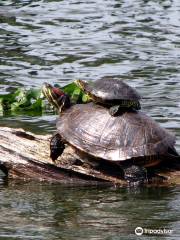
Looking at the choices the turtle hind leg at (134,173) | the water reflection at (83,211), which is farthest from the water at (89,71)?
the turtle hind leg at (134,173)

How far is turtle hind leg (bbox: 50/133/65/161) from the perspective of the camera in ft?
27.1

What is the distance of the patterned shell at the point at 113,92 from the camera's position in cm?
823

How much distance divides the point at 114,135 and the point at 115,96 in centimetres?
37

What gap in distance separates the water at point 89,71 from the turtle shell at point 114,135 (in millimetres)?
378

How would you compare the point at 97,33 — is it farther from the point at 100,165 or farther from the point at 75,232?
the point at 75,232

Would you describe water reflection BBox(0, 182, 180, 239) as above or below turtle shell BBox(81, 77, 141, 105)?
below

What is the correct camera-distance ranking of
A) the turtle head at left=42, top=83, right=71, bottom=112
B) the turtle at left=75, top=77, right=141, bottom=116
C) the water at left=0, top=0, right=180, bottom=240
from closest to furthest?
1. the water at left=0, top=0, right=180, bottom=240
2. the turtle at left=75, top=77, right=141, bottom=116
3. the turtle head at left=42, top=83, right=71, bottom=112

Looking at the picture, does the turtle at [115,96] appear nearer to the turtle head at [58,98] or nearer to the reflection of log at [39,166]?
the turtle head at [58,98]

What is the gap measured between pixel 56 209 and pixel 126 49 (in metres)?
7.95

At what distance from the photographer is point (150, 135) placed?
8078mm

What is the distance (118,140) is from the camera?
811 centimetres
